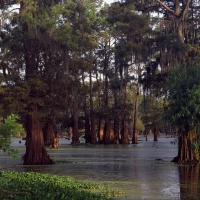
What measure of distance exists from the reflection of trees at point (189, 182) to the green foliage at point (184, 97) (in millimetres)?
2774

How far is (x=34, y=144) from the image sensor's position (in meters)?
27.6

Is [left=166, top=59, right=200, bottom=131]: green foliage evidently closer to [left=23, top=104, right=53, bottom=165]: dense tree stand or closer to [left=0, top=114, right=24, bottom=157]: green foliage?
[left=23, top=104, right=53, bottom=165]: dense tree stand

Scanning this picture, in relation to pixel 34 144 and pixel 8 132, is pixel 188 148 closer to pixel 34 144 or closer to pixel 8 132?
pixel 34 144

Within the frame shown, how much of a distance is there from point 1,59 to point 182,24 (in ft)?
49.2

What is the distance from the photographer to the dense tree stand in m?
27.4

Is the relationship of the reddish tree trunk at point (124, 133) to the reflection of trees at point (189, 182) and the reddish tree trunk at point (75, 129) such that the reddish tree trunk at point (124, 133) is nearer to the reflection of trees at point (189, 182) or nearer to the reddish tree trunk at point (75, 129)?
the reddish tree trunk at point (75, 129)

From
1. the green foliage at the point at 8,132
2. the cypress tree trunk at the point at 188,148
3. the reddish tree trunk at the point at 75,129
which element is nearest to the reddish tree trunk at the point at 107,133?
the reddish tree trunk at the point at 75,129

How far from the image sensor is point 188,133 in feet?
91.5

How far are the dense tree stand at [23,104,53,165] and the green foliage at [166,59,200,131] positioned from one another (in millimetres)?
7496

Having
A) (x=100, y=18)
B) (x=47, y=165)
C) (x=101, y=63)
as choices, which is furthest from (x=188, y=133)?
(x=101, y=63)

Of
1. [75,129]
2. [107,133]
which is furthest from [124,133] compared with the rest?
[75,129]

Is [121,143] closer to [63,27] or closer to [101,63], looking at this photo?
[101,63]

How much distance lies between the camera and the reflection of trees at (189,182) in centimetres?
1488

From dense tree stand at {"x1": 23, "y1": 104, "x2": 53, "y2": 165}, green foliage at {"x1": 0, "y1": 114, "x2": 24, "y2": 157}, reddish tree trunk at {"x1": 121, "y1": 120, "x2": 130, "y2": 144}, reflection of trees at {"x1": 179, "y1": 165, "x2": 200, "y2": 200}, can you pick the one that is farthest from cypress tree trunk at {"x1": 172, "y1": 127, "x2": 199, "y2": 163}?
reddish tree trunk at {"x1": 121, "y1": 120, "x2": 130, "y2": 144}
